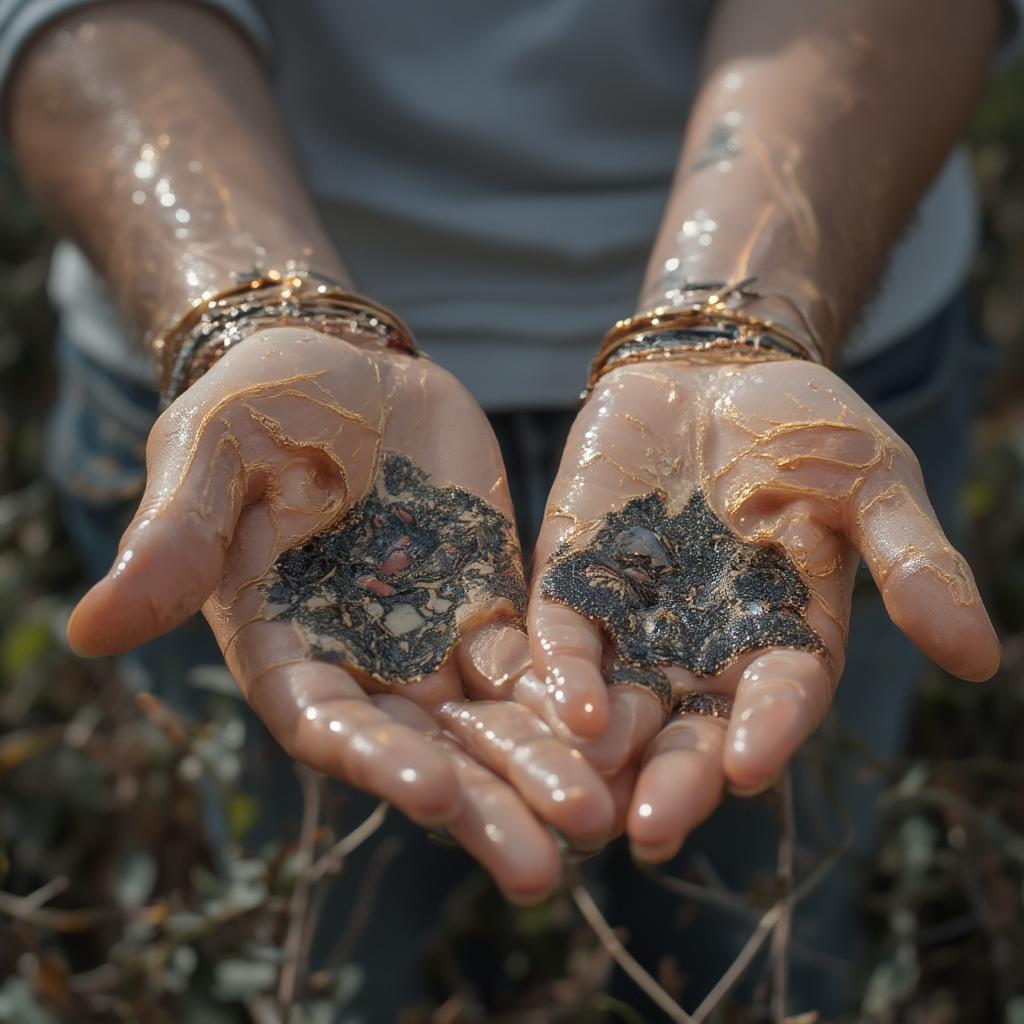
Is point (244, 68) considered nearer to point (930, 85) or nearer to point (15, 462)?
point (930, 85)

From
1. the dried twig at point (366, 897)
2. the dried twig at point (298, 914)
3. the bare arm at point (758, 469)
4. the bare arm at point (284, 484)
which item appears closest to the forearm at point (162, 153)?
the bare arm at point (284, 484)

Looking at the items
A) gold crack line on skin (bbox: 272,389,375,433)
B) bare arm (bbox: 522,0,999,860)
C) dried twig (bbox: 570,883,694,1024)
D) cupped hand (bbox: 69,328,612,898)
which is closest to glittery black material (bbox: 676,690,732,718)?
bare arm (bbox: 522,0,999,860)

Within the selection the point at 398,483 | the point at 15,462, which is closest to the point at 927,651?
the point at 398,483

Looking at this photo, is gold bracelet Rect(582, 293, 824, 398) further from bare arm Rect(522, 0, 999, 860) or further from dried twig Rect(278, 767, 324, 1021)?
dried twig Rect(278, 767, 324, 1021)

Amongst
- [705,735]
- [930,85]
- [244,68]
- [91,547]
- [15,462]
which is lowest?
[15,462]

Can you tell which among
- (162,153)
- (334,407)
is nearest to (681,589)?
(334,407)

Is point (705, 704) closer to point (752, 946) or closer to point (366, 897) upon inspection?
point (752, 946)
